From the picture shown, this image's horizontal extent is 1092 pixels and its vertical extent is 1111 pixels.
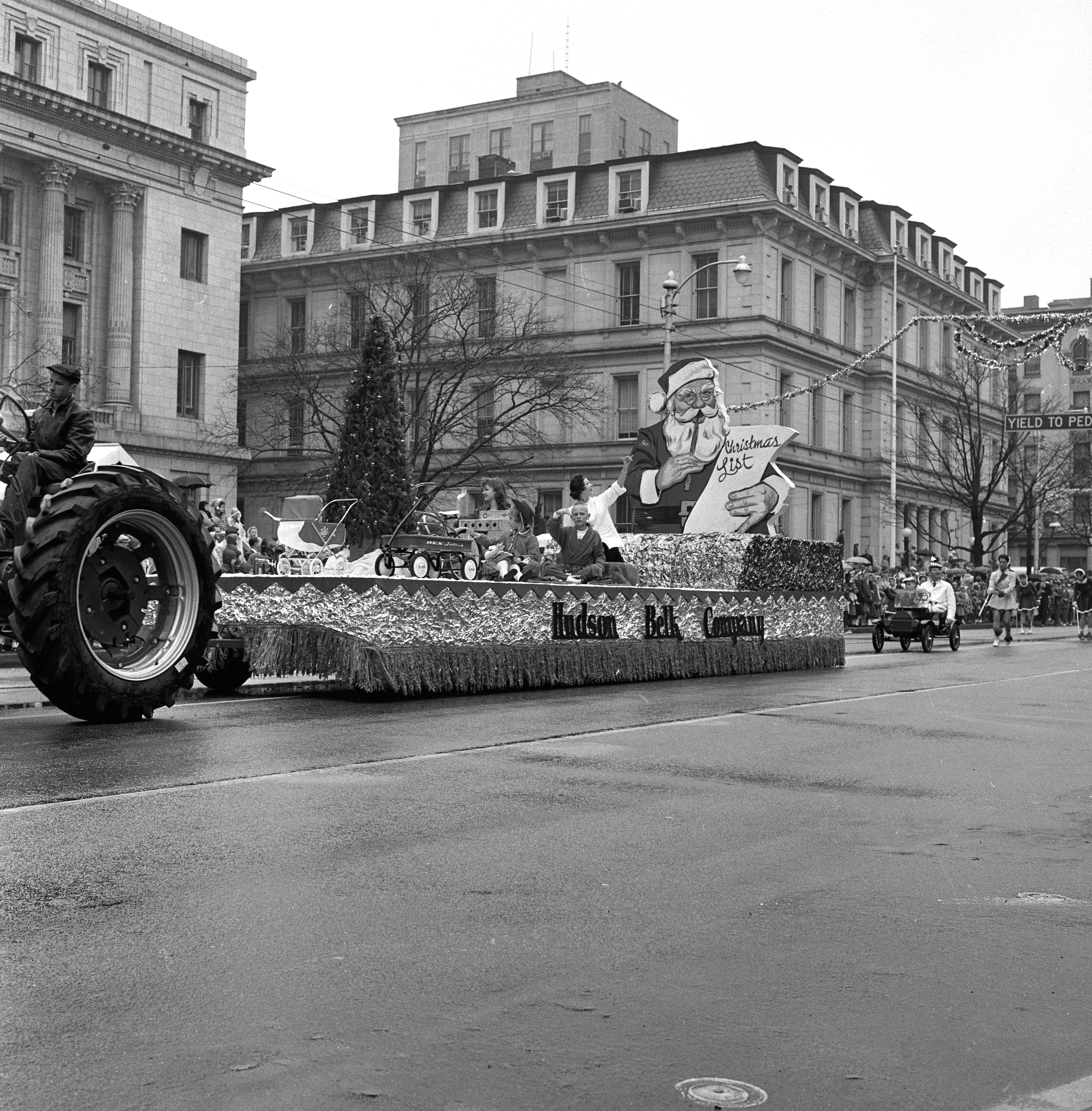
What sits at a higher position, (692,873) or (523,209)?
(523,209)

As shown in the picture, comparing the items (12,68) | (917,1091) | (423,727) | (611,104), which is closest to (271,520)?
(423,727)

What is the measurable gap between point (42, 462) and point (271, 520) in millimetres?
7529

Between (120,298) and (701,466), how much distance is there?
3233cm

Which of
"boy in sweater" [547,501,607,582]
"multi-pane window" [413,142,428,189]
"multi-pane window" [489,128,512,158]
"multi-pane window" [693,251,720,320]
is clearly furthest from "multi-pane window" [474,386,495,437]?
"boy in sweater" [547,501,607,582]

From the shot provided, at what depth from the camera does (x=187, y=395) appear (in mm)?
52375

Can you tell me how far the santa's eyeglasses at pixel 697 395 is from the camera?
22562 mm

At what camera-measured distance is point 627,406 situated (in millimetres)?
62219

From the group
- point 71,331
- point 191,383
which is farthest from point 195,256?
point 71,331

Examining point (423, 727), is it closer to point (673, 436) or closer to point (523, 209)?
point (673, 436)

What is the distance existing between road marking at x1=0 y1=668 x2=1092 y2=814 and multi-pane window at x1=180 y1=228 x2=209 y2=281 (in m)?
41.2

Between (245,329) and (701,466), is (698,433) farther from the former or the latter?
(245,329)

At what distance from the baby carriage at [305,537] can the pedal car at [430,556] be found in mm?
563

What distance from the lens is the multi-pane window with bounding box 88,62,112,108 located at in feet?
157

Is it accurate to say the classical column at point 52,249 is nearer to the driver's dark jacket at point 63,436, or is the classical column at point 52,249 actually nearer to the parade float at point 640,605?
the parade float at point 640,605
